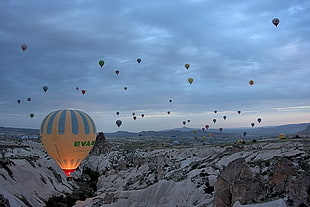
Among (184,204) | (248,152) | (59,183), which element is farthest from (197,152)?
(184,204)

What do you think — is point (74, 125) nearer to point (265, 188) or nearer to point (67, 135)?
point (67, 135)

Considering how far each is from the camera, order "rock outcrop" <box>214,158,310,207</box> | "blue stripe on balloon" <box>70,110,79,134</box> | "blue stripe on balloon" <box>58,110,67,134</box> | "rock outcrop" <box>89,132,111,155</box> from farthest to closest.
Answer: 1. "rock outcrop" <box>89,132,111,155</box>
2. "blue stripe on balloon" <box>70,110,79,134</box>
3. "blue stripe on balloon" <box>58,110,67,134</box>
4. "rock outcrop" <box>214,158,310,207</box>

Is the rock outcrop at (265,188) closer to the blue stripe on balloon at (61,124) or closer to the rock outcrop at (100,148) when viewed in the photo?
the blue stripe on balloon at (61,124)

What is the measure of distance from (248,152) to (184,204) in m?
15.4

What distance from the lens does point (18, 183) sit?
30.5 m

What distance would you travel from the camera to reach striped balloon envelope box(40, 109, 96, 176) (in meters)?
23.6

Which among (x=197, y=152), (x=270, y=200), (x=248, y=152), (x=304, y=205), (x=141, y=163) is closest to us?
(x=304, y=205)

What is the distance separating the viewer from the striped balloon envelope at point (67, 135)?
2358 centimetres

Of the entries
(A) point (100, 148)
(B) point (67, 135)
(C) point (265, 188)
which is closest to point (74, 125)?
(B) point (67, 135)

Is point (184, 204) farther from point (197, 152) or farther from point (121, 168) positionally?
point (197, 152)

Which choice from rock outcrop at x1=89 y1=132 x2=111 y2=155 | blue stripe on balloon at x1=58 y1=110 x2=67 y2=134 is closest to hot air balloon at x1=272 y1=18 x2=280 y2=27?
blue stripe on balloon at x1=58 y1=110 x2=67 y2=134

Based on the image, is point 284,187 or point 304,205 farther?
point 284,187

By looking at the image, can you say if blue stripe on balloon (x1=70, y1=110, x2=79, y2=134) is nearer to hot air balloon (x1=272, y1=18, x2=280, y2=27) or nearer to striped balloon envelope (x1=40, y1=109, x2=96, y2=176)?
striped balloon envelope (x1=40, y1=109, x2=96, y2=176)

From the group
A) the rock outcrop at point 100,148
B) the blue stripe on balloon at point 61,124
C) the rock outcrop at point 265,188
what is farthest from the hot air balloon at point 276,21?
the rock outcrop at point 100,148
